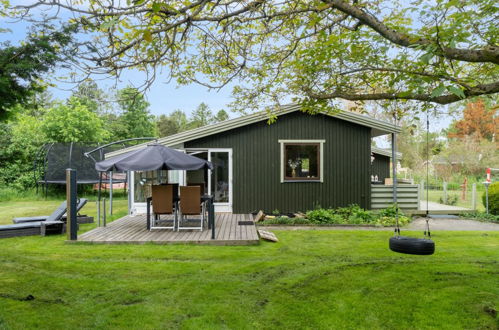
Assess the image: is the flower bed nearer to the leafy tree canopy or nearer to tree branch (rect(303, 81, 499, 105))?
the leafy tree canopy

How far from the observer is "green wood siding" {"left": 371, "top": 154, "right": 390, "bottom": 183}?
49.1 feet

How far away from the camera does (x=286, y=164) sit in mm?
10203

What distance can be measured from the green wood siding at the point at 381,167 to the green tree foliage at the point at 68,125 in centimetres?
1547

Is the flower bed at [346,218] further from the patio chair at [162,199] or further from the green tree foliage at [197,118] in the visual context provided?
the green tree foliage at [197,118]

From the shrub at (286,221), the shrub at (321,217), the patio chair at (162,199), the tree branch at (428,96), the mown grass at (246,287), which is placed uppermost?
the tree branch at (428,96)

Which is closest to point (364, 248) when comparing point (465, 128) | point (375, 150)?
point (375, 150)

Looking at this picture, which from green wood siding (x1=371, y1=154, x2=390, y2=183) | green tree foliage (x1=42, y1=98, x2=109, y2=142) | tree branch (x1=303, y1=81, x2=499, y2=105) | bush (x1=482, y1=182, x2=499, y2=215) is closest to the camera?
tree branch (x1=303, y1=81, x2=499, y2=105)

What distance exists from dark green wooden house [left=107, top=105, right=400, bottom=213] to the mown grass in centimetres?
382

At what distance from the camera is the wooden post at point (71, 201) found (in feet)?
20.4

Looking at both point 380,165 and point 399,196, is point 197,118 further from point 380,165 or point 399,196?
point 399,196

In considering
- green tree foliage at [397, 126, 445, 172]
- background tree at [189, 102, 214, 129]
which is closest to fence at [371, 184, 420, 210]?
green tree foliage at [397, 126, 445, 172]

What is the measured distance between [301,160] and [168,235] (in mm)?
4959

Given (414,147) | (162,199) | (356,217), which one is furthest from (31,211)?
(414,147)

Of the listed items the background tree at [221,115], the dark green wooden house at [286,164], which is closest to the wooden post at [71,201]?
the dark green wooden house at [286,164]
